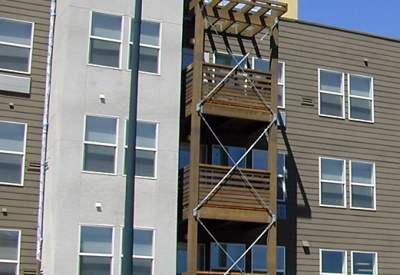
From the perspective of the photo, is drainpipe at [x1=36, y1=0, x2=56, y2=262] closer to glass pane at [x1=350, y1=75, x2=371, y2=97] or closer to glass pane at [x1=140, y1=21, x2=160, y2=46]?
glass pane at [x1=140, y1=21, x2=160, y2=46]

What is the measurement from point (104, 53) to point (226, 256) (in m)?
6.85

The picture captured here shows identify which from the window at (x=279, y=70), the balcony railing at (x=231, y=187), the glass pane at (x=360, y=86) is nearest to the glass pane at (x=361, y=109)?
the glass pane at (x=360, y=86)

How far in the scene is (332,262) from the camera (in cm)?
2705

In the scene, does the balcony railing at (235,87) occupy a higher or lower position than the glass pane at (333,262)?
higher

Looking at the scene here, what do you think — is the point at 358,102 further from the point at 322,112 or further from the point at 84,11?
the point at 84,11

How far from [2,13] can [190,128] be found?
6.14 m

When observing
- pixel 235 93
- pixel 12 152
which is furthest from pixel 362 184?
pixel 12 152

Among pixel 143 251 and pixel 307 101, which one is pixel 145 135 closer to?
pixel 143 251

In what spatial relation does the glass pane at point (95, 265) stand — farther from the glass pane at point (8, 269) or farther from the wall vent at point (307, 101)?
the wall vent at point (307, 101)

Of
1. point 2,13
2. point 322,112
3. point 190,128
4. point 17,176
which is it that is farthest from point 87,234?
point 322,112

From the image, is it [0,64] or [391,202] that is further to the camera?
[391,202]

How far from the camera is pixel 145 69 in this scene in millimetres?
24375

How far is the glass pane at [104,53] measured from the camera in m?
23.8

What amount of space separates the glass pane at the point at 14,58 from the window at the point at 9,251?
442cm
